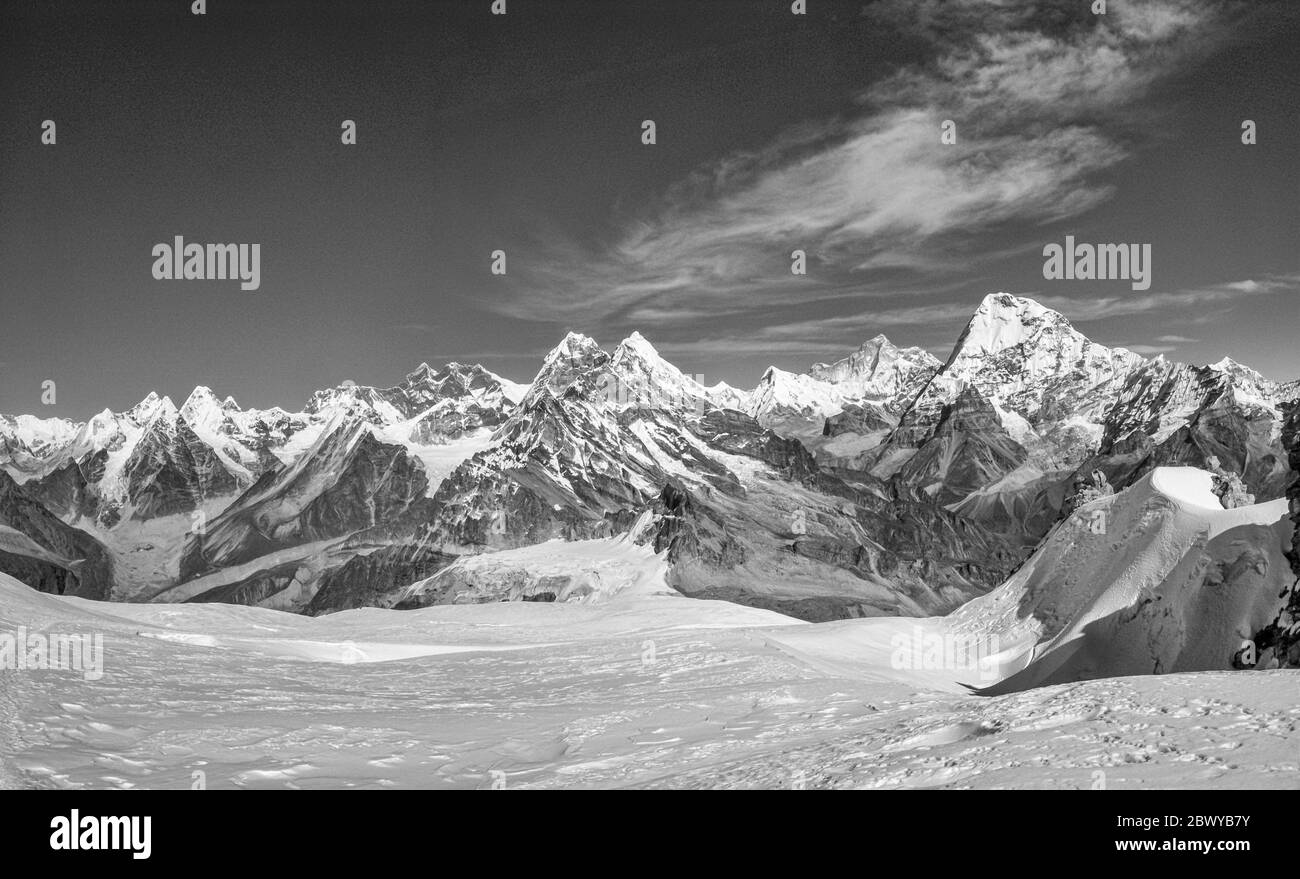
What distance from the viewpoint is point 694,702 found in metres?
20.1

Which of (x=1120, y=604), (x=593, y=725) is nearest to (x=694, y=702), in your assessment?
(x=593, y=725)

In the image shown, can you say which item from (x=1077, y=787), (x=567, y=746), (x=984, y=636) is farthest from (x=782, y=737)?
(x=984, y=636)

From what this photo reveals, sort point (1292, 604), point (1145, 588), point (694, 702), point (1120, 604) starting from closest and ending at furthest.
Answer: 1. point (694, 702)
2. point (1292, 604)
3. point (1145, 588)
4. point (1120, 604)

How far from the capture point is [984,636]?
1741 inches

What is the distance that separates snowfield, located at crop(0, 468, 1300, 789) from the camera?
39.4ft

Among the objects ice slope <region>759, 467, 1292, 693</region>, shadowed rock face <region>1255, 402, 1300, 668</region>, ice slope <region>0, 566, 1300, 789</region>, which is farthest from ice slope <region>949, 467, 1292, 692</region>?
ice slope <region>0, 566, 1300, 789</region>

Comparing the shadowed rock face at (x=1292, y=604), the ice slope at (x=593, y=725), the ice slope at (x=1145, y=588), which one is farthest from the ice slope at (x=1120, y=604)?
the ice slope at (x=593, y=725)

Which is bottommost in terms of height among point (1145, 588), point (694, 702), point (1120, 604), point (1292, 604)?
point (1120, 604)

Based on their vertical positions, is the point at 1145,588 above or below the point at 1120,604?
above

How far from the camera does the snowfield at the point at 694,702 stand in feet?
39.4

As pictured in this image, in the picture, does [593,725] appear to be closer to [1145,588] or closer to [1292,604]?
[1292,604]

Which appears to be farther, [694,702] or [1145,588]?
[1145,588]
